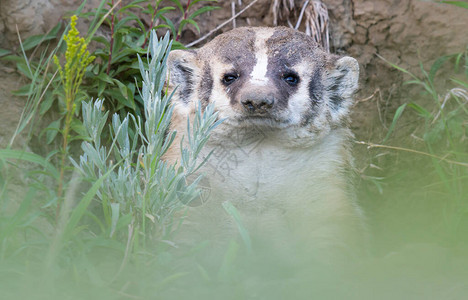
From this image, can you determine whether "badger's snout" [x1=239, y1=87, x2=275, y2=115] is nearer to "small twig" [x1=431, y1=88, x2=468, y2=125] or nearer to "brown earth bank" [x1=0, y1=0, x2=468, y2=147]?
"small twig" [x1=431, y1=88, x2=468, y2=125]

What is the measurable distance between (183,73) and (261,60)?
543mm

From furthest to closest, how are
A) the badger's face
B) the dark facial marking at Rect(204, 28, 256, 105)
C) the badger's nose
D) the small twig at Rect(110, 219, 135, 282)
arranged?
the dark facial marking at Rect(204, 28, 256, 105) → the badger's face → the badger's nose → the small twig at Rect(110, 219, 135, 282)

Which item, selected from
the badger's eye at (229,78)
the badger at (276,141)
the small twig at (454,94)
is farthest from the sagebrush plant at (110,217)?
the small twig at (454,94)

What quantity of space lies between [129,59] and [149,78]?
162 centimetres

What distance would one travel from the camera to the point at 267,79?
3.41 meters

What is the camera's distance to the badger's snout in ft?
10.4

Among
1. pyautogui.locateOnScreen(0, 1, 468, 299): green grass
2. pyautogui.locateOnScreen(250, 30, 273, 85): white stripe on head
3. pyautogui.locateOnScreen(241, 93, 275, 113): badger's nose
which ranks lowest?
pyautogui.locateOnScreen(0, 1, 468, 299): green grass

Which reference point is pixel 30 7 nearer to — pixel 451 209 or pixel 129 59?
pixel 129 59

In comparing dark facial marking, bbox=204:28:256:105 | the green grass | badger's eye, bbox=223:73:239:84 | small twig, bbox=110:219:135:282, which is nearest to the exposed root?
dark facial marking, bbox=204:28:256:105

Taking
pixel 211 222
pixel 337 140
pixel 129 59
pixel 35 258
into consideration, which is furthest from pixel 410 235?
pixel 129 59

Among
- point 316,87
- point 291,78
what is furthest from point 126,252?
point 316,87

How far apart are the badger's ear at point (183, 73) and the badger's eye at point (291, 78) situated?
593 mm

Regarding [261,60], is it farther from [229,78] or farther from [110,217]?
[110,217]

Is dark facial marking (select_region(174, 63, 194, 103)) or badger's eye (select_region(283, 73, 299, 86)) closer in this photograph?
badger's eye (select_region(283, 73, 299, 86))
